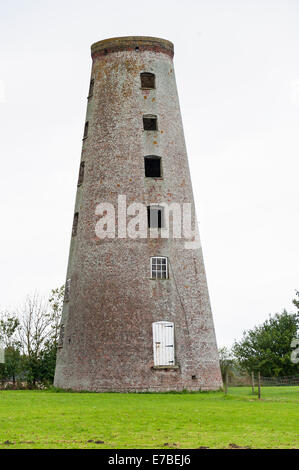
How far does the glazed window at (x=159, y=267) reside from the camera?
105 ft

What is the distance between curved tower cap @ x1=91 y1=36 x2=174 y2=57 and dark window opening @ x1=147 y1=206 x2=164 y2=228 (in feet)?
27.2

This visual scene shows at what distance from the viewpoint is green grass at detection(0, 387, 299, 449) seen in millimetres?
13727

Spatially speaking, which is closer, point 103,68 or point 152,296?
point 152,296

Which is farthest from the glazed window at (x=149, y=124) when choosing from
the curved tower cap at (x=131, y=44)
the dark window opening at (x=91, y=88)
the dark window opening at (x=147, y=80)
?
the curved tower cap at (x=131, y=44)

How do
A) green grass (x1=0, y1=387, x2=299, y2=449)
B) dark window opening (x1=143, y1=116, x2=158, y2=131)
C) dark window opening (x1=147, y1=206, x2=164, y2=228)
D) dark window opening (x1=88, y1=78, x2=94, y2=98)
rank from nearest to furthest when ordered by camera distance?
green grass (x1=0, y1=387, x2=299, y2=449), dark window opening (x1=147, y1=206, x2=164, y2=228), dark window opening (x1=143, y1=116, x2=158, y2=131), dark window opening (x1=88, y1=78, x2=94, y2=98)

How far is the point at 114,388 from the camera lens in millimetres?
30469

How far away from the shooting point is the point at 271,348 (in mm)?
49938

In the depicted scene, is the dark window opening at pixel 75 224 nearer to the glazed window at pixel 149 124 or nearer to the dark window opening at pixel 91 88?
the glazed window at pixel 149 124

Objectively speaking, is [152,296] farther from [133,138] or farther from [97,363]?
[133,138]

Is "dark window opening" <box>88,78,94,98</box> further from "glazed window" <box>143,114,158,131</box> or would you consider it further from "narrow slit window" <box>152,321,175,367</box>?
"narrow slit window" <box>152,321,175,367</box>

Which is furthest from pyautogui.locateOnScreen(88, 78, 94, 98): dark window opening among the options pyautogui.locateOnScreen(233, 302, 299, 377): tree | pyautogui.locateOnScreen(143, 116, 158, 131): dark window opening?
pyautogui.locateOnScreen(233, 302, 299, 377): tree

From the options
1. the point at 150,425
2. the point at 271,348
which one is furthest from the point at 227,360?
the point at 150,425
